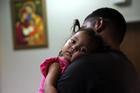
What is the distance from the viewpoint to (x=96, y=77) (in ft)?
2.33

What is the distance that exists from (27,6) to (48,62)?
1.95 metres

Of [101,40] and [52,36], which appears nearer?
[101,40]

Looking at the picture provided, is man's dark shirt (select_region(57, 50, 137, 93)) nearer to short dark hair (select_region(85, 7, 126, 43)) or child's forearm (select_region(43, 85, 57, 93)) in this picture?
child's forearm (select_region(43, 85, 57, 93))

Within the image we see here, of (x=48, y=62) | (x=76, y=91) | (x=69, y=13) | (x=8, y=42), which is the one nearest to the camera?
(x=76, y=91)

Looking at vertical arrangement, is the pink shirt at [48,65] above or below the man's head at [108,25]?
below

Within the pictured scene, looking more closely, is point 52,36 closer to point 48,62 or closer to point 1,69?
point 1,69

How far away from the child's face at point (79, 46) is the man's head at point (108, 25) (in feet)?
0.28

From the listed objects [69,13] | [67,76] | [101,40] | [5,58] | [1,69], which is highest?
[69,13]

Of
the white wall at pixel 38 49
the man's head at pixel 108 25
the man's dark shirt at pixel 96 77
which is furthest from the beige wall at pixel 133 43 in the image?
the man's dark shirt at pixel 96 77

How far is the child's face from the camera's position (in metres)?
0.84

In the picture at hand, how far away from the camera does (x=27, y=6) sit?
268 cm

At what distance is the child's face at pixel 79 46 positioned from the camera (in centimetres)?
84

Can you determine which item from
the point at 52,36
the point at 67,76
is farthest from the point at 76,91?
the point at 52,36

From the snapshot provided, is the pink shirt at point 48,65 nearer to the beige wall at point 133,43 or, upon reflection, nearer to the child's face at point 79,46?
the child's face at point 79,46
